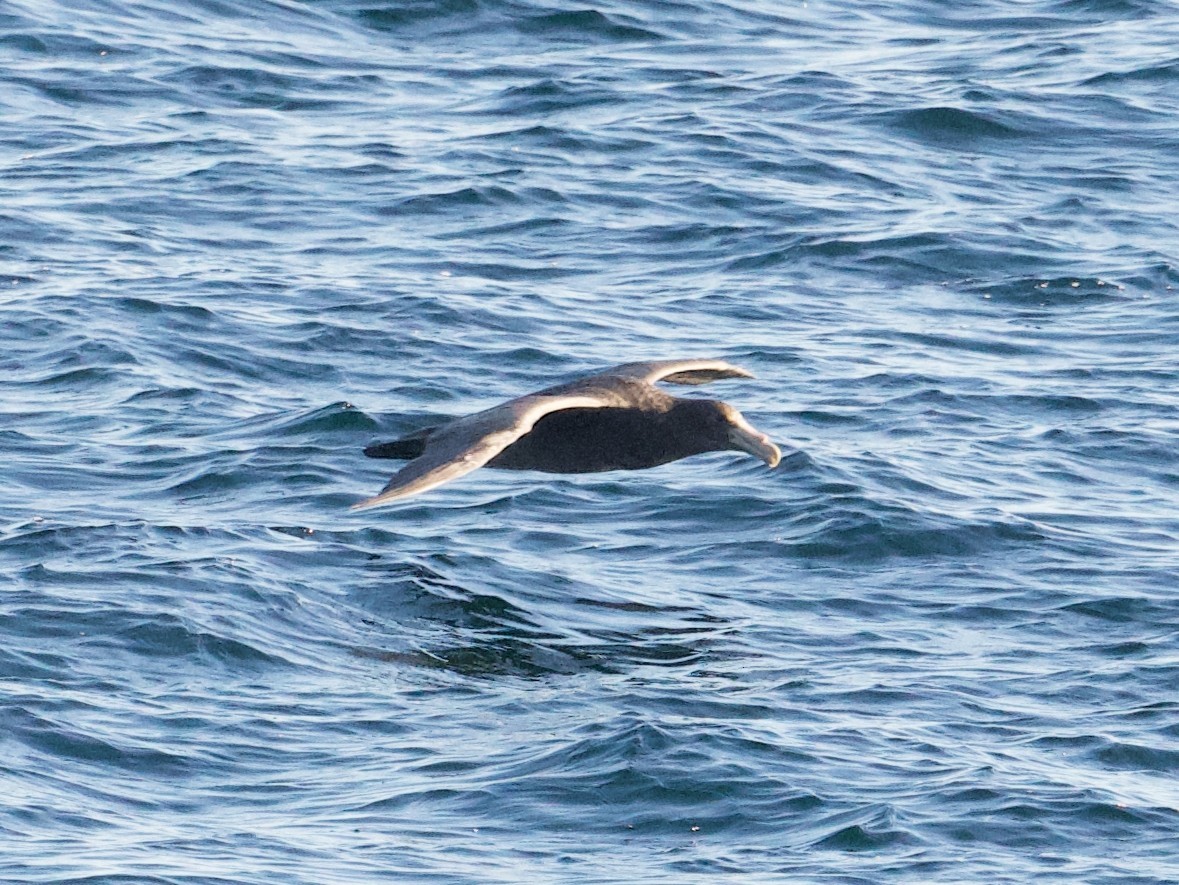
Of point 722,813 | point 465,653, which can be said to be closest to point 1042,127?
point 465,653

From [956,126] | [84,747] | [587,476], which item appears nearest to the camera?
[84,747]

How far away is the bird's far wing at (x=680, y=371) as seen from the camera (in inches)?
527

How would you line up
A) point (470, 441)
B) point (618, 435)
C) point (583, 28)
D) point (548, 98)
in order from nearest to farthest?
point (470, 441) < point (618, 435) < point (548, 98) < point (583, 28)

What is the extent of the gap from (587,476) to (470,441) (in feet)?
9.90

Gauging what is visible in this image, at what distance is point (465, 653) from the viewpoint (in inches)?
465

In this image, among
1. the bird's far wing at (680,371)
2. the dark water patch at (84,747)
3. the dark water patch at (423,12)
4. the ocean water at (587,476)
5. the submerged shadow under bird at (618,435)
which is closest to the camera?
the ocean water at (587,476)

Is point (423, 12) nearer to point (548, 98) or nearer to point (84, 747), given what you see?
point (548, 98)

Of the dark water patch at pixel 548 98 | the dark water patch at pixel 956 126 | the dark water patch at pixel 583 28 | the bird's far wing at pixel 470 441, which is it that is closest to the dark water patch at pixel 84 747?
the bird's far wing at pixel 470 441

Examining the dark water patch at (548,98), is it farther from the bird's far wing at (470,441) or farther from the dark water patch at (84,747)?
the dark water patch at (84,747)

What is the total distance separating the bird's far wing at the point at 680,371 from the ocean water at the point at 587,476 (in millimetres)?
763

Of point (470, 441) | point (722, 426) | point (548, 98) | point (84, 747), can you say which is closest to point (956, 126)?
point (548, 98)

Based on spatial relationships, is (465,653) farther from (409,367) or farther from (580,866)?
(409,367)

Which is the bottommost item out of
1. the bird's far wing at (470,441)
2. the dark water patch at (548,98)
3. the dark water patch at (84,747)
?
the dark water patch at (84,747)

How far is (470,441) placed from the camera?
11672 mm
